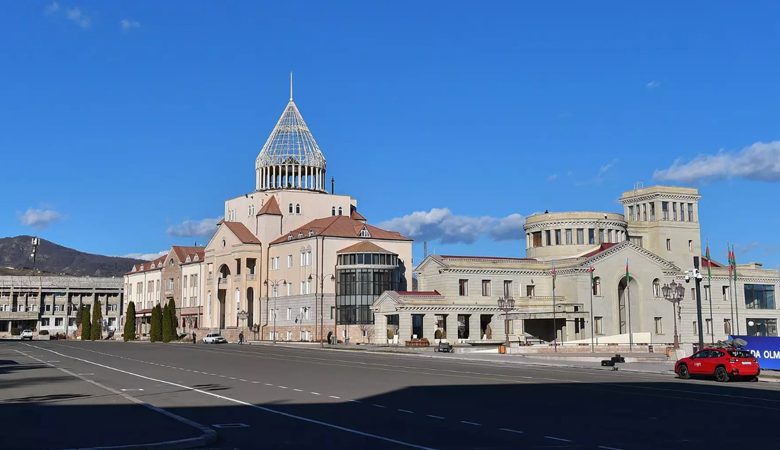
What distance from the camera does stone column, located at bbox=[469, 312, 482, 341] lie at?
297ft

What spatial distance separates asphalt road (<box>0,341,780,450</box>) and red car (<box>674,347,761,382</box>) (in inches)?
35.8

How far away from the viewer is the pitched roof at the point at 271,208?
369 feet

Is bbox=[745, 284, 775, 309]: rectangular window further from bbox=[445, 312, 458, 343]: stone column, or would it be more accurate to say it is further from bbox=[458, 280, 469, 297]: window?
bbox=[445, 312, 458, 343]: stone column

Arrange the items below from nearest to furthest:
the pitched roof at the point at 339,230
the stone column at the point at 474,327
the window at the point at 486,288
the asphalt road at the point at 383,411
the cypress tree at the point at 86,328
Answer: the asphalt road at the point at 383,411 < the stone column at the point at 474,327 < the window at the point at 486,288 < the pitched roof at the point at 339,230 < the cypress tree at the point at 86,328

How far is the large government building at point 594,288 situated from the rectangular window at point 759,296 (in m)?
0.13

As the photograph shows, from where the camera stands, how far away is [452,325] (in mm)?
89375

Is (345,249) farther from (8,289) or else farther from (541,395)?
(8,289)

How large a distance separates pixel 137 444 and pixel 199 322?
364 ft

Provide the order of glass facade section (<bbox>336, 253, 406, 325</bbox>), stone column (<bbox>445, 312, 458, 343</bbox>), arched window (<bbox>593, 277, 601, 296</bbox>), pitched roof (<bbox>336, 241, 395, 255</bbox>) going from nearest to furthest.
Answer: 1. stone column (<bbox>445, 312, 458, 343</bbox>)
2. arched window (<bbox>593, 277, 601, 296</bbox>)
3. glass facade section (<bbox>336, 253, 406, 325</bbox>)
4. pitched roof (<bbox>336, 241, 395, 255</bbox>)

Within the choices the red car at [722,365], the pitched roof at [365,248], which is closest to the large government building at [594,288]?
the pitched roof at [365,248]

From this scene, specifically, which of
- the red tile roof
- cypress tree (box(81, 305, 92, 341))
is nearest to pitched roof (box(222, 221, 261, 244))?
cypress tree (box(81, 305, 92, 341))

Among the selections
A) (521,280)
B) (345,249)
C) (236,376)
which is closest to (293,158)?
(345,249)

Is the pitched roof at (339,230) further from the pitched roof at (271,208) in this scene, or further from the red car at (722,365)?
the red car at (722,365)

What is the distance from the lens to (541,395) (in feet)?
94.4
